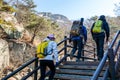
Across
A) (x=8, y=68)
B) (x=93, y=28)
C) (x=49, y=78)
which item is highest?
(x=93, y=28)

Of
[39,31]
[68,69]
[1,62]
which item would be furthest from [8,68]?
[68,69]

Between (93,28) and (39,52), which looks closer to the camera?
(39,52)

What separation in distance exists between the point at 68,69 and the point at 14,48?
1675 centimetres

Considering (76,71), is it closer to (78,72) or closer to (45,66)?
(78,72)

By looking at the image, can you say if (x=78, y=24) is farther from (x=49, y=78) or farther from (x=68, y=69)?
(x=49, y=78)

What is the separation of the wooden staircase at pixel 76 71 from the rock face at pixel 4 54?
14021mm

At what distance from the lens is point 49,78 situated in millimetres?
7340

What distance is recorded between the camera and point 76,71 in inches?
305

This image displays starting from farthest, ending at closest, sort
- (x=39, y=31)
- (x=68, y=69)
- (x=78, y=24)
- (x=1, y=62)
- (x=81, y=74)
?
(x=39, y=31), (x=1, y=62), (x=78, y=24), (x=68, y=69), (x=81, y=74)

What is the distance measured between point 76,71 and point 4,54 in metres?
15.3

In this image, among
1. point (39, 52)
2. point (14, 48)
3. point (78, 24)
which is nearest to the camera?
point (39, 52)

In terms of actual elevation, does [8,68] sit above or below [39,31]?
below

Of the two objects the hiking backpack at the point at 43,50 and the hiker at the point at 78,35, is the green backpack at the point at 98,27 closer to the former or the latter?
the hiker at the point at 78,35

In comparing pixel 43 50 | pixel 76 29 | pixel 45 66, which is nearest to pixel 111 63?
pixel 43 50
